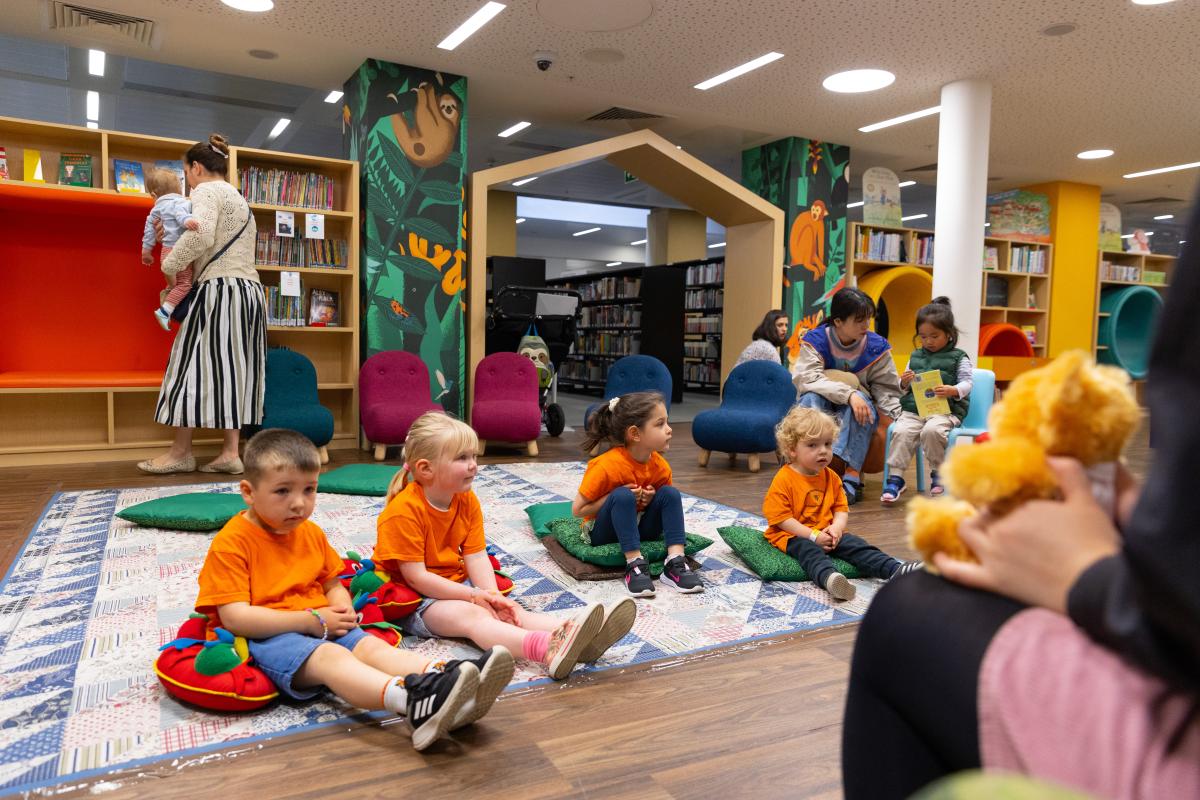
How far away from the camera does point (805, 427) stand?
2.66 metres

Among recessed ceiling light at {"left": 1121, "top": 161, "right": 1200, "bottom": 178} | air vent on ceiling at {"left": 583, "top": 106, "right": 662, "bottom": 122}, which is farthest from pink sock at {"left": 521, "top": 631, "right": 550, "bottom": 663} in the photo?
recessed ceiling light at {"left": 1121, "top": 161, "right": 1200, "bottom": 178}

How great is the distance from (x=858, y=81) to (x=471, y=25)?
2.95 metres

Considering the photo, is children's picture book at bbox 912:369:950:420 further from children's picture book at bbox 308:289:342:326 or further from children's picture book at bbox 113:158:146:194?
children's picture book at bbox 113:158:146:194

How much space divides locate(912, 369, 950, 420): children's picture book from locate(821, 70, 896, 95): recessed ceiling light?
→ 274cm

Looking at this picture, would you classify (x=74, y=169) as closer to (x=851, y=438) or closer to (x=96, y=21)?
(x=96, y=21)

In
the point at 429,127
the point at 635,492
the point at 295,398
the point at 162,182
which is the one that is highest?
the point at 429,127

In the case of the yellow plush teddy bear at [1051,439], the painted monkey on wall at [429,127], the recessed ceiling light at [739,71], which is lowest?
the yellow plush teddy bear at [1051,439]

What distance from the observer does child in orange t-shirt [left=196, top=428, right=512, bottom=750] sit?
1621mm

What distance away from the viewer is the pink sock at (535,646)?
1.89 m

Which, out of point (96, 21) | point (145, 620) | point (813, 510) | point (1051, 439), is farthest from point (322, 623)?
point (96, 21)

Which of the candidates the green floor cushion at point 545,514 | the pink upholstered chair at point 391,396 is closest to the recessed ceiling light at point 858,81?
the pink upholstered chair at point 391,396

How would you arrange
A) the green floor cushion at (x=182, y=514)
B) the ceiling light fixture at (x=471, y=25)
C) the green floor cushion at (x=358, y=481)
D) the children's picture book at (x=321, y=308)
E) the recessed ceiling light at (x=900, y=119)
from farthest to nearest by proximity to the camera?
1. the recessed ceiling light at (x=900, y=119)
2. the children's picture book at (x=321, y=308)
3. the ceiling light fixture at (x=471, y=25)
4. the green floor cushion at (x=358, y=481)
5. the green floor cushion at (x=182, y=514)

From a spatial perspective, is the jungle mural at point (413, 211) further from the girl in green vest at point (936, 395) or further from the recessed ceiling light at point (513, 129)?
the girl in green vest at point (936, 395)

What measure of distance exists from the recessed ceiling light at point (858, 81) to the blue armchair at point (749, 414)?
2.30 m
